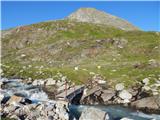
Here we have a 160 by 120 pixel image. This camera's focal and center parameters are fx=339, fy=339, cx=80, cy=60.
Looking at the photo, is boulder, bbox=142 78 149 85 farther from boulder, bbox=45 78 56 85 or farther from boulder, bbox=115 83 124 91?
boulder, bbox=45 78 56 85

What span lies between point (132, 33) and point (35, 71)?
149 ft

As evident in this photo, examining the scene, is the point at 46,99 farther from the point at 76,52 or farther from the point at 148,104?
the point at 76,52

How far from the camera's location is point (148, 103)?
4450 cm

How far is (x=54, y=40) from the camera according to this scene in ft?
320

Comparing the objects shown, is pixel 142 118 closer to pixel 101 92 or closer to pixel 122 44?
pixel 101 92

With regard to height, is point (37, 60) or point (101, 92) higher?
point (37, 60)

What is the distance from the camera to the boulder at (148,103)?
4397cm

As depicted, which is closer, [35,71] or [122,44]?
[35,71]

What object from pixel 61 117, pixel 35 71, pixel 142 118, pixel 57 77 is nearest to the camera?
pixel 61 117

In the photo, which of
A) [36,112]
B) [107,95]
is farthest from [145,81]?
[36,112]

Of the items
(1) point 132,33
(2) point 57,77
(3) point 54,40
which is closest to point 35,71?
(2) point 57,77

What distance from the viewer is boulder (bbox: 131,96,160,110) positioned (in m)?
44.0

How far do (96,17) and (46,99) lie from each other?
435 ft

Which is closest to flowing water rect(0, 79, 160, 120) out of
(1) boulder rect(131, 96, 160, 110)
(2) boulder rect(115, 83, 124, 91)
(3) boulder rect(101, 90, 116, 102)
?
(1) boulder rect(131, 96, 160, 110)
